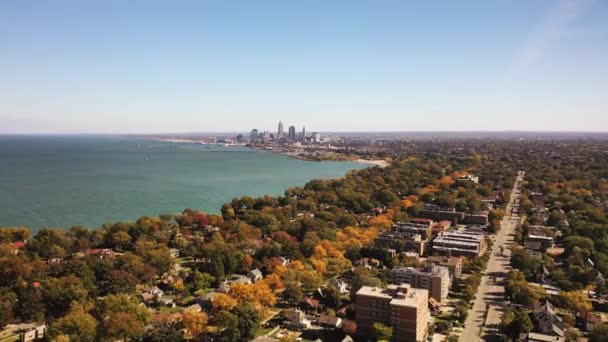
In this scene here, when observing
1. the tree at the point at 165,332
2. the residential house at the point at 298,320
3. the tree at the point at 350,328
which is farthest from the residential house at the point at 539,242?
the tree at the point at 165,332

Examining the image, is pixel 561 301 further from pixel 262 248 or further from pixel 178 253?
pixel 178 253

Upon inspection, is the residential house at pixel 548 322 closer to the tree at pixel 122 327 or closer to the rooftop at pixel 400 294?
the rooftop at pixel 400 294

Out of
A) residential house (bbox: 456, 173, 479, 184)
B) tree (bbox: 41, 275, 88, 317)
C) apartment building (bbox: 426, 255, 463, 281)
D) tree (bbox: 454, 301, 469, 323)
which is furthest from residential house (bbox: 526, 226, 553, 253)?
tree (bbox: 41, 275, 88, 317)

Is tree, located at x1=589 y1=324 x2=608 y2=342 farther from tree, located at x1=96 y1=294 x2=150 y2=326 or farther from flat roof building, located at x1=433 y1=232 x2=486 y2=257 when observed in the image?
tree, located at x1=96 y1=294 x2=150 y2=326

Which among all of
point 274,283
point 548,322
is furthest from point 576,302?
point 274,283

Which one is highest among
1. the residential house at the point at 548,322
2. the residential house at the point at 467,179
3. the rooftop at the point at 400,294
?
the residential house at the point at 467,179

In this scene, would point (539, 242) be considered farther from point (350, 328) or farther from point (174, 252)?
point (174, 252)

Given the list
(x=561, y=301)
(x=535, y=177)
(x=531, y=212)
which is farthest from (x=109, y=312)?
(x=535, y=177)
